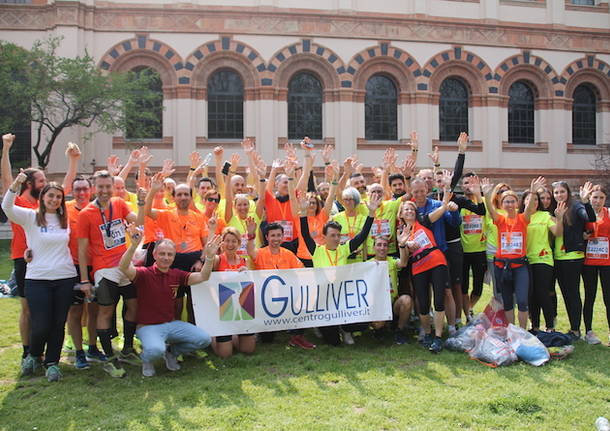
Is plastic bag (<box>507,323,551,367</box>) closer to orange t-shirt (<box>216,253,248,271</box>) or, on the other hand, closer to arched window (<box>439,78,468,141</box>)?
orange t-shirt (<box>216,253,248,271</box>)

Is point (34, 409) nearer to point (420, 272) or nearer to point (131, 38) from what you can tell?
point (420, 272)

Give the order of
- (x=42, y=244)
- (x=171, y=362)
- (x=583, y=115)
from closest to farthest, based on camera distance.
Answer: (x=42, y=244) → (x=171, y=362) → (x=583, y=115)

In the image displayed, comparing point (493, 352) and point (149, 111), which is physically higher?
point (149, 111)

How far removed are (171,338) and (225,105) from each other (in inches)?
584

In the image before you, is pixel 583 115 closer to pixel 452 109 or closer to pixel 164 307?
pixel 452 109

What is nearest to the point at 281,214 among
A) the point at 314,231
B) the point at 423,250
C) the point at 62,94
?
the point at 314,231

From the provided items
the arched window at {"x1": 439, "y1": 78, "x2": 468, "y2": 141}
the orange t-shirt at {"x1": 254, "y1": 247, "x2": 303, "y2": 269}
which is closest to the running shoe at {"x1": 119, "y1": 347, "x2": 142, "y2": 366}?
the orange t-shirt at {"x1": 254, "y1": 247, "x2": 303, "y2": 269}

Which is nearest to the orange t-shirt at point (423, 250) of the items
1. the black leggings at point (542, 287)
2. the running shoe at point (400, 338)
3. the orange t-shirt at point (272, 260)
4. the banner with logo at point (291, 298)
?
the banner with logo at point (291, 298)

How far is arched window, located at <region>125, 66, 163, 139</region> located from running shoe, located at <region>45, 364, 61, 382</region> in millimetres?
13177

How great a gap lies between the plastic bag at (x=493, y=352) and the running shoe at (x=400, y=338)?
96 centimetres

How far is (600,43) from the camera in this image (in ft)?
71.9

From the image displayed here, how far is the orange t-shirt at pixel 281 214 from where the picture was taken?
757cm

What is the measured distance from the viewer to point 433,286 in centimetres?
671

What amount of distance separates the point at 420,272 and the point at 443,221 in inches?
35.4
